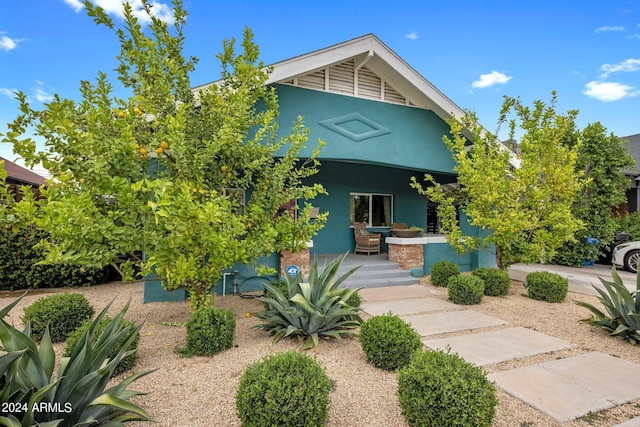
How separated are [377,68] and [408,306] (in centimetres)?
635

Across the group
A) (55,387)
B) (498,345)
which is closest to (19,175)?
(55,387)

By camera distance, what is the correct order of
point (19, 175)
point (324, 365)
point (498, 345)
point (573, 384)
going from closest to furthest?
point (573, 384) → point (324, 365) → point (498, 345) → point (19, 175)

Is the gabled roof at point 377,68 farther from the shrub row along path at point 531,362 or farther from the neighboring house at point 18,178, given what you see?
the neighboring house at point 18,178

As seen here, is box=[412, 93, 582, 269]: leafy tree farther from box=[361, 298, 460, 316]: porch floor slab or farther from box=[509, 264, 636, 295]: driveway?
box=[361, 298, 460, 316]: porch floor slab

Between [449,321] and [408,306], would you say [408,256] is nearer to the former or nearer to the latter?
[408,306]

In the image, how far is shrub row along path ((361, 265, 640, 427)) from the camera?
9.77ft

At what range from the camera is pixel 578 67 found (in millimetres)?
10695

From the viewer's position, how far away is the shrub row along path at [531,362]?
9.77ft

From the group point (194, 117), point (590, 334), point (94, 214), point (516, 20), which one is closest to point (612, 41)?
point (516, 20)

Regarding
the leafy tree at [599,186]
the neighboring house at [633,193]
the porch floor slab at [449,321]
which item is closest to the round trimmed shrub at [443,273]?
the porch floor slab at [449,321]

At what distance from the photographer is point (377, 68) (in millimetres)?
8688

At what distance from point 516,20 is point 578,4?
1513 mm

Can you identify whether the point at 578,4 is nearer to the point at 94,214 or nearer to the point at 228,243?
the point at 228,243

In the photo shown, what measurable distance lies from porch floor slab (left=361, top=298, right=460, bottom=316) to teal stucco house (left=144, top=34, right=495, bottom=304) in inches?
92.5
